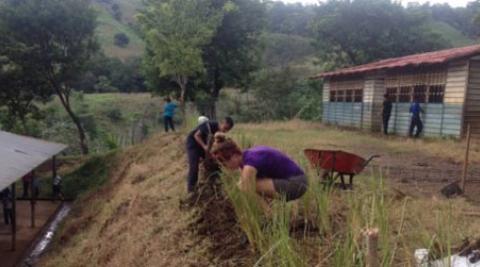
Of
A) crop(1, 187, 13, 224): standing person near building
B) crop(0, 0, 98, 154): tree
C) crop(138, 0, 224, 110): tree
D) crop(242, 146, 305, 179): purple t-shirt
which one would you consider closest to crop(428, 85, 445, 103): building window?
crop(138, 0, 224, 110): tree

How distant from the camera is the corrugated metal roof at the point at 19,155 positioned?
914 cm

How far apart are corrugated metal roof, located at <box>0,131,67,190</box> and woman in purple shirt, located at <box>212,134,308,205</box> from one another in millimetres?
5159

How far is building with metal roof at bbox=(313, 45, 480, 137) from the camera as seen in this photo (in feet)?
46.1

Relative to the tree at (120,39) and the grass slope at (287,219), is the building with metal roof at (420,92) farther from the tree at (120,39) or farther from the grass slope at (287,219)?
the tree at (120,39)

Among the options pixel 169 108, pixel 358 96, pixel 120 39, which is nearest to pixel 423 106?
pixel 358 96

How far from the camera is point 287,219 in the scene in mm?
3648

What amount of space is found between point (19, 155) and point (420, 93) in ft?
40.8

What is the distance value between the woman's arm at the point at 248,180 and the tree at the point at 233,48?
19.8 meters

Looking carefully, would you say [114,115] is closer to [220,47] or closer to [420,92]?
[220,47]

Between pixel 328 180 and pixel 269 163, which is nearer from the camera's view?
pixel 269 163

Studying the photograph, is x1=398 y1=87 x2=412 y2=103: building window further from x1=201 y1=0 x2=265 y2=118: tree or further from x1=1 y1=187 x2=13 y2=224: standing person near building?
x1=1 y1=187 x2=13 y2=224: standing person near building

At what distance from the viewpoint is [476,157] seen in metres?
11.9

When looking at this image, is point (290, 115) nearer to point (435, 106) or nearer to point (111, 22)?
point (435, 106)

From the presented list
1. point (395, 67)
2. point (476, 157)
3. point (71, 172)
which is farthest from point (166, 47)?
point (476, 157)
